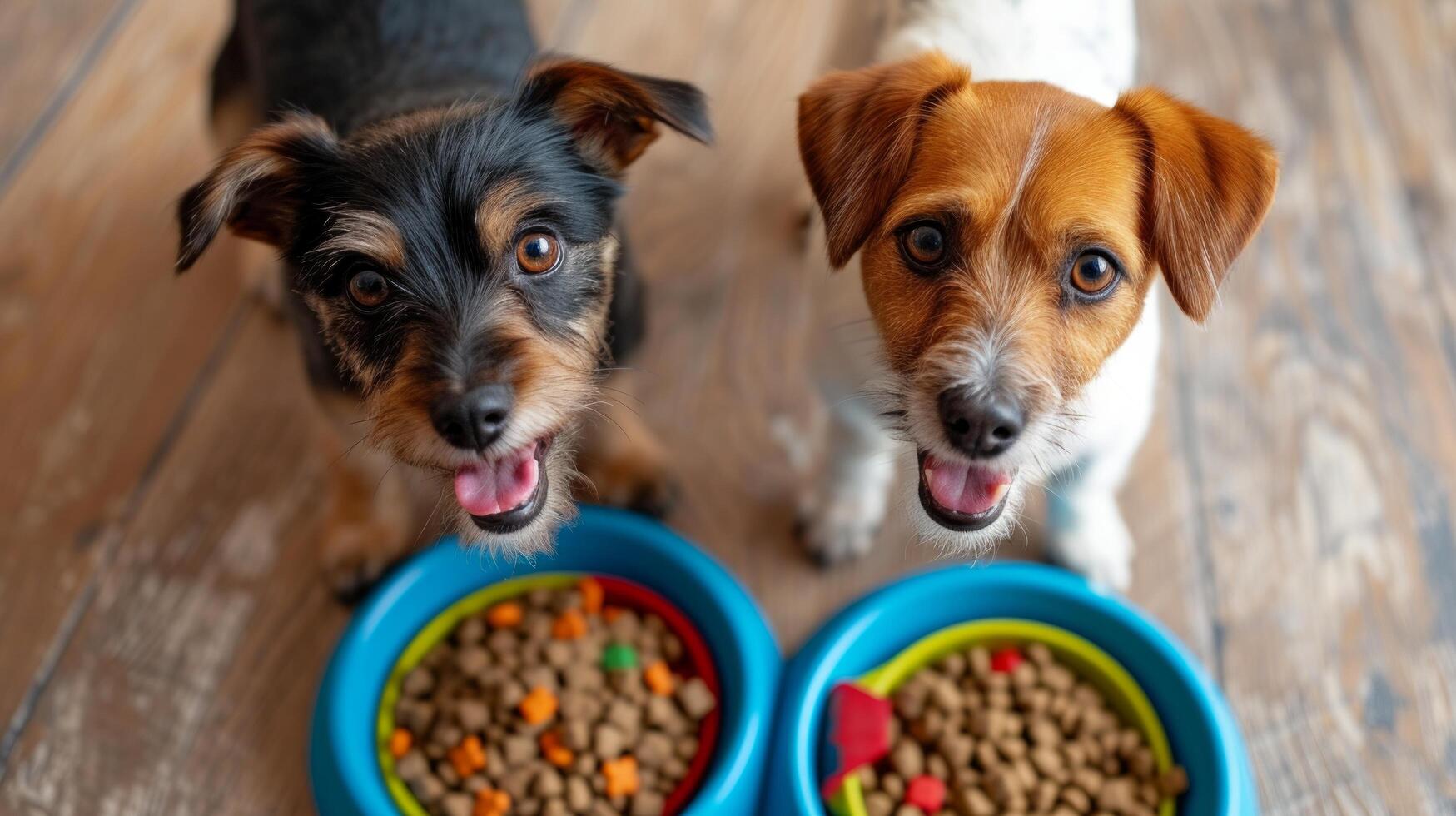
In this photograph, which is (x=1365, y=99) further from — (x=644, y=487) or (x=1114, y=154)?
(x=644, y=487)

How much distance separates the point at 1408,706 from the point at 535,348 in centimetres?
177

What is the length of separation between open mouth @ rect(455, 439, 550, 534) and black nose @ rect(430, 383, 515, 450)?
14 centimetres

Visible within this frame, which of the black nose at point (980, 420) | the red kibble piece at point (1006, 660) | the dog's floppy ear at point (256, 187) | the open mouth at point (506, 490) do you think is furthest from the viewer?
the red kibble piece at point (1006, 660)

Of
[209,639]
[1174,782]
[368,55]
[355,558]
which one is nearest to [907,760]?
[1174,782]

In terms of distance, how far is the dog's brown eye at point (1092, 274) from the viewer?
4.91 feet

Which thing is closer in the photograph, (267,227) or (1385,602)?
(267,227)

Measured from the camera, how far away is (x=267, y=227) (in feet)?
5.73

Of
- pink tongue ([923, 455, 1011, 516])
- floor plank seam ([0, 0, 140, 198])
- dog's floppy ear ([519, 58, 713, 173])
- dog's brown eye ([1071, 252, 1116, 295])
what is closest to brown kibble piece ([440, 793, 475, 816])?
pink tongue ([923, 455, 1011, 516])

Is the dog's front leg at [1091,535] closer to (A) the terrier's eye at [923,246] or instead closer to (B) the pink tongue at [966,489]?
(B) the pink tongue at [966,489]

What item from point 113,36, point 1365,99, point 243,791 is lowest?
point 243,791

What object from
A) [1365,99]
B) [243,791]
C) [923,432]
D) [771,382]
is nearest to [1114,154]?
[923,432]

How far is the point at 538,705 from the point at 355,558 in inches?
20.7

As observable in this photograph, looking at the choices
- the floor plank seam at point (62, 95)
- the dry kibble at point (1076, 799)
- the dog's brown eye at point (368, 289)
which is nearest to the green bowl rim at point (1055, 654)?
the dry kibble at point (1076, 799)

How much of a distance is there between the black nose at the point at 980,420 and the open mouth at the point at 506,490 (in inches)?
24.1
